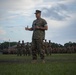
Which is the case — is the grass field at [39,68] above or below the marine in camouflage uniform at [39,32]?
below

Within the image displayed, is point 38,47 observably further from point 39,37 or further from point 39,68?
point 39,68

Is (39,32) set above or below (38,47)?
above

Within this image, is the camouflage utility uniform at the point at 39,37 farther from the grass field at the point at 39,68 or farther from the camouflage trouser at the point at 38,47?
the grass field at the point at 39,68

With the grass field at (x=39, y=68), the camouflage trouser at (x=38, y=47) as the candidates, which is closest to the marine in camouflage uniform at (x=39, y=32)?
the camouflage trouser at (x=38, y=47)

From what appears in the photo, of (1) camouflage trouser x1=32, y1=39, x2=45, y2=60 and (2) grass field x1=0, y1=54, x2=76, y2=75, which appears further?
(1) camouflage trouser x1=32, y1=39, x2=45, y2=60

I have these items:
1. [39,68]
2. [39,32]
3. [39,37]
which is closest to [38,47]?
[39,37]

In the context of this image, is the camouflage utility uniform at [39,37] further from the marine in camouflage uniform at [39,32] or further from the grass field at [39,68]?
the grass field at [39,68]

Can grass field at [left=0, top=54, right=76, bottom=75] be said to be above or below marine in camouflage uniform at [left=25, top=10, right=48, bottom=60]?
below

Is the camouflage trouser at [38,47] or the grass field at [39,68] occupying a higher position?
the camouflage trouser at [38,47]

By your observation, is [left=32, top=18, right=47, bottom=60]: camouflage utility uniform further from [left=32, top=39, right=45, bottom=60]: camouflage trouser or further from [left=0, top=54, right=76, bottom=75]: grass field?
[left=0, top=54, right=76, bottom=75]: grass field

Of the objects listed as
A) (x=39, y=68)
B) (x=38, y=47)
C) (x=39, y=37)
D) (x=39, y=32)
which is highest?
(x=39, y=32)

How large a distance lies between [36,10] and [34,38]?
1.22m

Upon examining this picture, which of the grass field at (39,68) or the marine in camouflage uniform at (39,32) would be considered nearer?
the grass field at (39,68)

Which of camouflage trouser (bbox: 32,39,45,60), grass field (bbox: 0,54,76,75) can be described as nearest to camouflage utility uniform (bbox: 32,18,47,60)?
camouflage trouser (bbox: 32,39,45,60)
